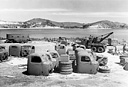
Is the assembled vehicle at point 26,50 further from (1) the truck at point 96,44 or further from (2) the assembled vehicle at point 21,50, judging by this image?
(1) the truck at point 96,44

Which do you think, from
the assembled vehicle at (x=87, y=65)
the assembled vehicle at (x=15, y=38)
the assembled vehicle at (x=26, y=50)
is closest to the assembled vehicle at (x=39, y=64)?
the assembled vehicle at (x=87, y=65)

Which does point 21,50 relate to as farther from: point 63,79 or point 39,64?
point 63,79

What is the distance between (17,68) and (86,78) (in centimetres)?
620

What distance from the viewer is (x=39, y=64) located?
1539cm

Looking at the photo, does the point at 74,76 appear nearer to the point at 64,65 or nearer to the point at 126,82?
the point at 64,65

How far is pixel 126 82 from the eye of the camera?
558 inches

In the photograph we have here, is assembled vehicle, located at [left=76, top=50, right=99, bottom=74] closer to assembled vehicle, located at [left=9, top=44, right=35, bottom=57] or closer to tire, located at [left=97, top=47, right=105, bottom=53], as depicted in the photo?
assembled vehicle, located at [left=9, top=44, right=35, bottom=57]

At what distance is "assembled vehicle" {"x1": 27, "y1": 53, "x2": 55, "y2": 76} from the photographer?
1538cm

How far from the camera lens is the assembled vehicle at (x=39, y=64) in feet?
50.4

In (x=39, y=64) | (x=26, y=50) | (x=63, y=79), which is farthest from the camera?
(x=26, y=50)

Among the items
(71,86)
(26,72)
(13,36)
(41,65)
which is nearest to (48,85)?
(71,86)

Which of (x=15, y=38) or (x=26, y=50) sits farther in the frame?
(x=15, y=38)

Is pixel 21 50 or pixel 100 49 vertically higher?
pixel 21 50

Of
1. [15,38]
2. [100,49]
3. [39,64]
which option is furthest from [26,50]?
[15,38]
